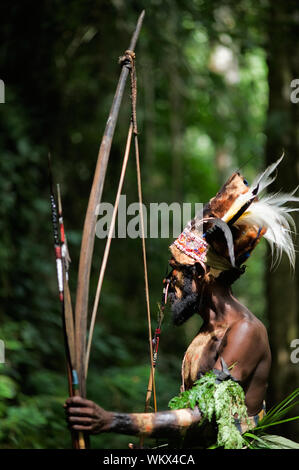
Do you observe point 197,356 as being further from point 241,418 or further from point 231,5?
point 231,5

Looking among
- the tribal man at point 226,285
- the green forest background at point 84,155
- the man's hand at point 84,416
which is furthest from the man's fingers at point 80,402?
the green forest background at point 84,155

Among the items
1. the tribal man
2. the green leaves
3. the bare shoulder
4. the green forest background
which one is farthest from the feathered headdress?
the green forest background

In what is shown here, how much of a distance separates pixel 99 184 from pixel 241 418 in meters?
1.15

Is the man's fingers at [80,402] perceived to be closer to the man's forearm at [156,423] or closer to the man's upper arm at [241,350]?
the man's forearm at [156,423]

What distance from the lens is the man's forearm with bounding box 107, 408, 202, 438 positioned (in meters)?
1.93

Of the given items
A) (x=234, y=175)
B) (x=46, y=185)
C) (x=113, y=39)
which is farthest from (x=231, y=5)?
(x=234, y=175)

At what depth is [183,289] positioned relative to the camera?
2.52 metres

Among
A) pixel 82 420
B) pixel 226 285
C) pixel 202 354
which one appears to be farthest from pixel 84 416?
pixel 226 285

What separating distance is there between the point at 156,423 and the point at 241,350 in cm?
49

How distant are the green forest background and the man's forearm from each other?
2.21m

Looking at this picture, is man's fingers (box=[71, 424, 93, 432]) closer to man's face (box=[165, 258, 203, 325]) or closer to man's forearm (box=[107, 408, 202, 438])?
man's forearm (box=[107, 408, 202, 438])

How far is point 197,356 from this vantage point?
244cm

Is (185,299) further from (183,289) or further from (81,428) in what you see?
(81,428)

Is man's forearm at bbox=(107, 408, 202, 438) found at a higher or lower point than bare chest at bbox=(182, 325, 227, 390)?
lower
